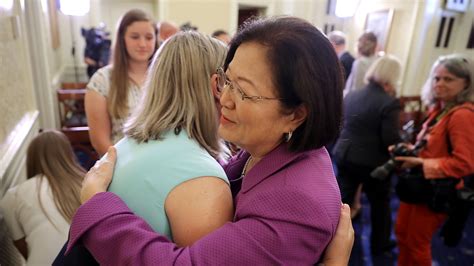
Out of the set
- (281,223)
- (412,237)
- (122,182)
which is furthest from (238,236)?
(412,237)

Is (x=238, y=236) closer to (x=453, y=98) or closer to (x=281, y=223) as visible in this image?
(x=281, y=223)

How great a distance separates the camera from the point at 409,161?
190 centimetres

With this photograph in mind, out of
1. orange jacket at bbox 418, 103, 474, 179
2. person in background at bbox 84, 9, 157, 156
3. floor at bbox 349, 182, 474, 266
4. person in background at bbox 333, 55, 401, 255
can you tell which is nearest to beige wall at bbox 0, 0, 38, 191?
person in background at bbox 84, 9, 157, 156

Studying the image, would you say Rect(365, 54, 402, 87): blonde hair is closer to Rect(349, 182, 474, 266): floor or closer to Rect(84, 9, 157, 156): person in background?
Rect(349, 182, 474, 266): floor

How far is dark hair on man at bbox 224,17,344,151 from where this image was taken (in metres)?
0.60

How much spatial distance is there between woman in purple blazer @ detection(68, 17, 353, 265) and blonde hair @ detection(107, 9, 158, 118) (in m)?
1.04

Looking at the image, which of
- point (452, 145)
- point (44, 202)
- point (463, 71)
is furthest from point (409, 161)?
point (44, 202)

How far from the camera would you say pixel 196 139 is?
0.78 m

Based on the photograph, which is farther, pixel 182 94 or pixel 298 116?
pixel 182 94

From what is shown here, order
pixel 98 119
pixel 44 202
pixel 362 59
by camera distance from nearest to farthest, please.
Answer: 1. pixel 44 202
2. pixel 98 119
3. pixel 362 59

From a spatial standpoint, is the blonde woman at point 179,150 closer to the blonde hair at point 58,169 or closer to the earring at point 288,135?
the earring at point 288,135

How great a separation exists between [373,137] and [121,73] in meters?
1.65

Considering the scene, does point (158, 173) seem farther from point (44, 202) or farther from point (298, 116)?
point (44, 202)

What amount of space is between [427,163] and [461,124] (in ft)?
0.88
